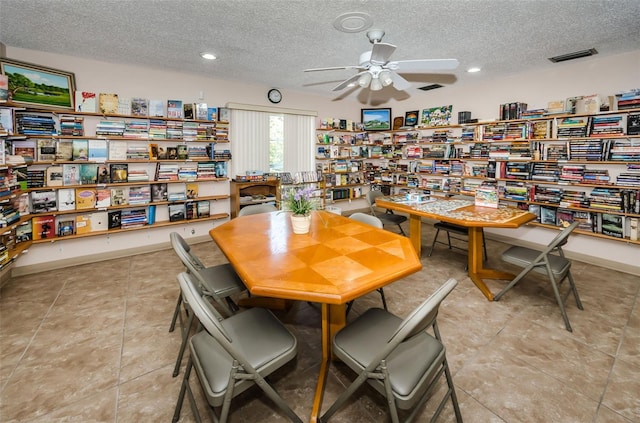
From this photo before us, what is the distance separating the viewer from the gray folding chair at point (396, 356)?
1.17 meters

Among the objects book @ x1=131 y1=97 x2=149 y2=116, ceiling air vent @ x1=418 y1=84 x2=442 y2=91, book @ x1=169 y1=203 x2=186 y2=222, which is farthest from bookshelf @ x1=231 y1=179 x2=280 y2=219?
ceiling air vent @ x1=418 y1=84 x2=442 y2=91

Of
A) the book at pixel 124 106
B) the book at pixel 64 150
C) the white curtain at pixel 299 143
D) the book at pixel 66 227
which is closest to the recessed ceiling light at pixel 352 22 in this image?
the white curtain at pixel 299 143

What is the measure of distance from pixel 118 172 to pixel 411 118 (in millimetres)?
5479

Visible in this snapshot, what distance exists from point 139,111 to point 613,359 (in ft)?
18.6

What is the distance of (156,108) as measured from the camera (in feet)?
13.5

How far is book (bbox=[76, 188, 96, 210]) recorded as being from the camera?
12.3ft

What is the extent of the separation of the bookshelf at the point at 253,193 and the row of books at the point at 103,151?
560 mm

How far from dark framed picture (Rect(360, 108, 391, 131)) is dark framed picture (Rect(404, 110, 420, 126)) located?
426mm

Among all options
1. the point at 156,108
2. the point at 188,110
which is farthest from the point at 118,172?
the point at 188,110

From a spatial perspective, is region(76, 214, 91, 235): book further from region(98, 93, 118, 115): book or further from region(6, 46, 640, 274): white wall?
region(98, 93, 118, 115): book

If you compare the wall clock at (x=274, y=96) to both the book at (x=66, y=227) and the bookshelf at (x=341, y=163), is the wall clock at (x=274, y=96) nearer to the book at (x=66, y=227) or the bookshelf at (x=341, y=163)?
the bookshelf at (x=341, y=163)

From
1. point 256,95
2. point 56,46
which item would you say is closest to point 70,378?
point 56,46

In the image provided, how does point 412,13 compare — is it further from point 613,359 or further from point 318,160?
point 318,160

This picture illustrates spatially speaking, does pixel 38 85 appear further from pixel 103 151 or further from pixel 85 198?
pixel 85 198
